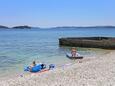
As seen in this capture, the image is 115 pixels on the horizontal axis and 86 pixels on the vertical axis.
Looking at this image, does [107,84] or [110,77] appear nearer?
[107,84]

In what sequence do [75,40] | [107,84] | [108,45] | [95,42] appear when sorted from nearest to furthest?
[107,84] < [108,45] < [95,42] < [75,40]

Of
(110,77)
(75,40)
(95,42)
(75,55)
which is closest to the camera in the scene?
(110,77)

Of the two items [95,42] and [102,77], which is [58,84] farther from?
[95,42]

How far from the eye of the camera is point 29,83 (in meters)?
13.1

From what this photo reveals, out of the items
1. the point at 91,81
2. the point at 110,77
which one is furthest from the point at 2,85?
the point at 110,77

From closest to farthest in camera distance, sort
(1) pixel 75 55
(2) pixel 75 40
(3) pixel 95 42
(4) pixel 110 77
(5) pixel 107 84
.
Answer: (5) pixel 107 84
(4) pixel 110 77
(1) pixel 75 55
(3) pixel 95 42
(2) pixel 75 40

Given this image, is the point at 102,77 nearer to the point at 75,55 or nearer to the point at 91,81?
the point at 91,81

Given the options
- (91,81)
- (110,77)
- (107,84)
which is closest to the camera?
(107,84)

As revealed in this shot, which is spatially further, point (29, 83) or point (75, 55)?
point (75, 55)

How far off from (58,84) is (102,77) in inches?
87.7

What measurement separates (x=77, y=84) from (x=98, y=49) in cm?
3129

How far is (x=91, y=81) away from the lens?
12.5 m

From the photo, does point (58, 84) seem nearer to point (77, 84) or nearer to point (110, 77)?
point (77, 84)

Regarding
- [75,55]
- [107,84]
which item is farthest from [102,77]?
[75,55]
